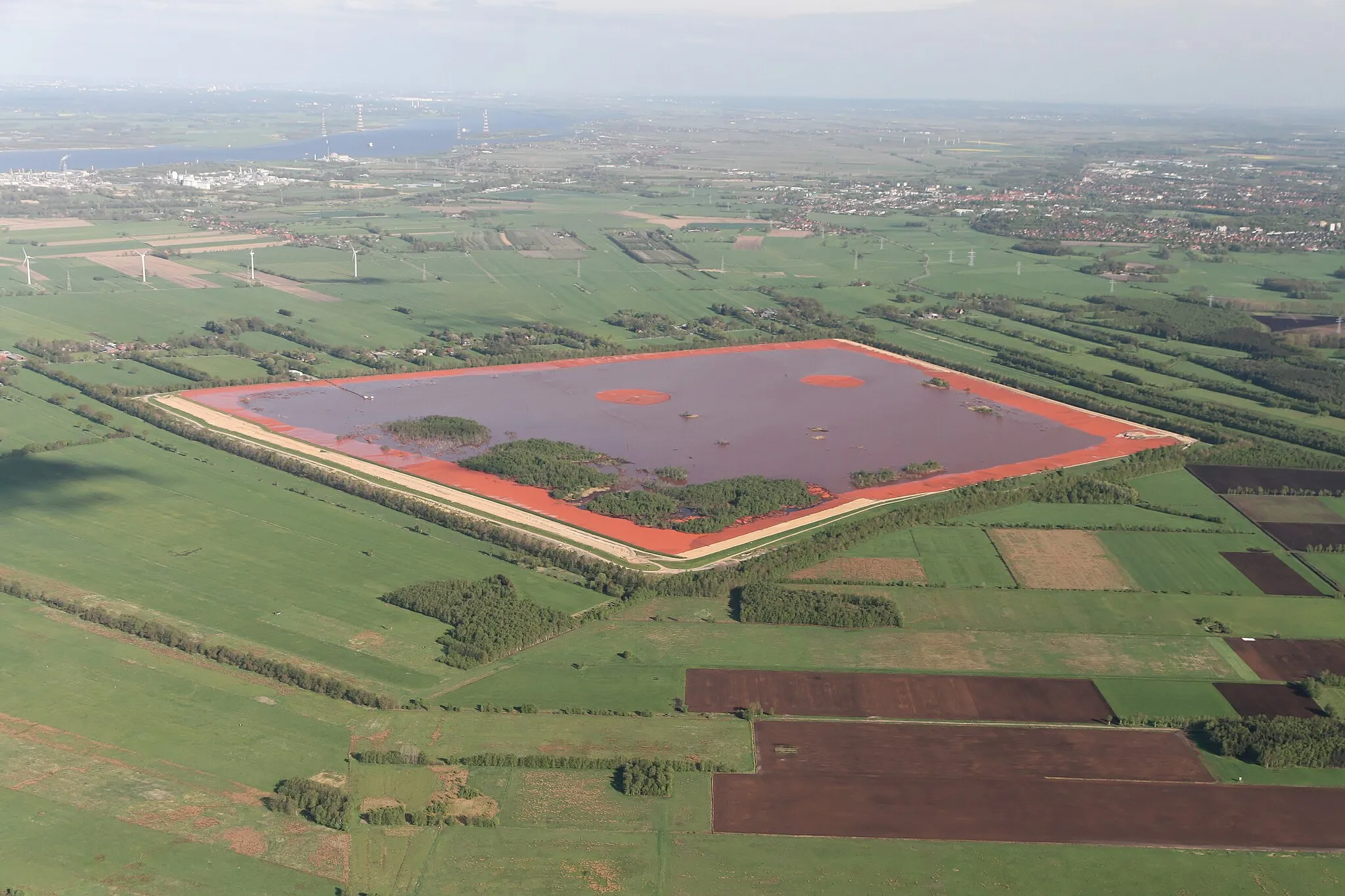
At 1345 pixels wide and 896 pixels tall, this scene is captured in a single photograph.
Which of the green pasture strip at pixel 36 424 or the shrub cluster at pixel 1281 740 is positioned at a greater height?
the green pasture strip at pixel 36 424

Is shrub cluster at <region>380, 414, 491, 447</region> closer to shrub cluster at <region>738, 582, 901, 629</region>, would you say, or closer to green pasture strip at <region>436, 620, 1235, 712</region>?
green pasture strip at <region>436, 620, 1235, 712</region>

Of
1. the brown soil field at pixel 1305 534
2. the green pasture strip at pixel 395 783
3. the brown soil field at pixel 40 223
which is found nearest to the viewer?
the green pasture strip at pixel 395 783

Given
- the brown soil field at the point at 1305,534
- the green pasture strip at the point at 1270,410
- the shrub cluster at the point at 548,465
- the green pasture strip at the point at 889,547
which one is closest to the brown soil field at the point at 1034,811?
the green pasture strip at the point at 889,547

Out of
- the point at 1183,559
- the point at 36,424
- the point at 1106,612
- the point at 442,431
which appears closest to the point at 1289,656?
the point at 1106,612

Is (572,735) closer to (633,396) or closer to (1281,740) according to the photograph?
(1281,740)

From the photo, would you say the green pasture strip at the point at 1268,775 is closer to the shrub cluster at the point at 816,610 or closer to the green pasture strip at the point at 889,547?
the shrub cluster at the point at 816,610

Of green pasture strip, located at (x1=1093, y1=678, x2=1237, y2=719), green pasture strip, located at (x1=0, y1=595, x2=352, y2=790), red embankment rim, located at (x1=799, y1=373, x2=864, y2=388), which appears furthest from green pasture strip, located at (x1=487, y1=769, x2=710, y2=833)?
red embankment rim, located at (x1=799, y1=373, x2=864, y2=388)
